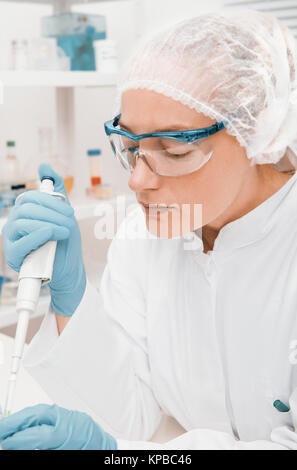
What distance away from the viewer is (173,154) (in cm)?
87

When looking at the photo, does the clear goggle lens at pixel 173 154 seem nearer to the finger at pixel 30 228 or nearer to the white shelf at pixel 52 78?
the finger at pixel 30 228

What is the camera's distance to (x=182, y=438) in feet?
2.86

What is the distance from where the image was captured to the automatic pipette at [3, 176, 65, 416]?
0.73m

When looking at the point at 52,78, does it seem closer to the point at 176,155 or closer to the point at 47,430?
the point at 176,155

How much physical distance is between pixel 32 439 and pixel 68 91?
1680 millimetres

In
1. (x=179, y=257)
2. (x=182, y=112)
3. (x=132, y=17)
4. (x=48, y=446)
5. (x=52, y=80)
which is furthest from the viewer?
(x=132, y=17)

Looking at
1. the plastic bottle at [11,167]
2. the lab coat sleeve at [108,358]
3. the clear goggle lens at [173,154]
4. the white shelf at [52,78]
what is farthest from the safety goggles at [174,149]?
the plastic bottle at [11,167]


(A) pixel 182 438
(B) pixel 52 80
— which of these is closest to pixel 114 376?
(A) pixel 182 438

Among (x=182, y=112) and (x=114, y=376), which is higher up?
(x=182, y=112)

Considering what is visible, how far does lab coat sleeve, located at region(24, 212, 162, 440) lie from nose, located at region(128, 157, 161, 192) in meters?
0.26

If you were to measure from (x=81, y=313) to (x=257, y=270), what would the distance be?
0.33m

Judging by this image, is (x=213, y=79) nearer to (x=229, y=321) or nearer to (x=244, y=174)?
(x=244, y=174)

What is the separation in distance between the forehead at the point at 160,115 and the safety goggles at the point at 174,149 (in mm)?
16

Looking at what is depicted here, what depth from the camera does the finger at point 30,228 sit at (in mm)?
893
